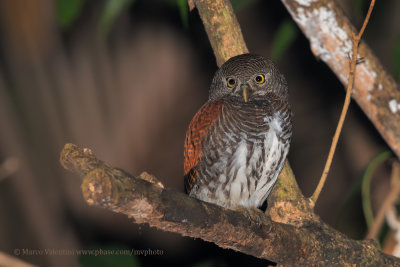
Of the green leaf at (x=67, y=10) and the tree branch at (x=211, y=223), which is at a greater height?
the green leaf at (x=67, y=10)

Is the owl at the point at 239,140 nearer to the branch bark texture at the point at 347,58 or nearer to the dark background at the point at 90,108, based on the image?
the branch bark texture at the point at 347,58

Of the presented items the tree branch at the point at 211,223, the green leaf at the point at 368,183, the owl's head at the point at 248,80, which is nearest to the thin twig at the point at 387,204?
the green leaf at the point at 368,183

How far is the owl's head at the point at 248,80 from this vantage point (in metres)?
3.38

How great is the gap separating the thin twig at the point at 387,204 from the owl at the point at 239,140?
935 millimetres

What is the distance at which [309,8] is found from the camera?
3330 mm

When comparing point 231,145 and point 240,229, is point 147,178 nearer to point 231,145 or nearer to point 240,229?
point 240,229

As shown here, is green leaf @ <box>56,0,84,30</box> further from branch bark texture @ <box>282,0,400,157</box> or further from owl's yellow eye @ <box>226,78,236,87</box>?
branch bark texture @ <box>282,0,400,157</box>

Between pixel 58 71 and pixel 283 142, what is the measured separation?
2.24 meters

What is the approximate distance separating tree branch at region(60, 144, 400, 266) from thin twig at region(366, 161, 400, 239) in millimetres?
810

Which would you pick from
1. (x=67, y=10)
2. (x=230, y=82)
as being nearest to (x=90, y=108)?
(x=67, y=10)

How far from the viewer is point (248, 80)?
352 centimetres

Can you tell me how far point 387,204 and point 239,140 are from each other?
141cm

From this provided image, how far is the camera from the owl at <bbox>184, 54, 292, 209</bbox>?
3248 millimetres

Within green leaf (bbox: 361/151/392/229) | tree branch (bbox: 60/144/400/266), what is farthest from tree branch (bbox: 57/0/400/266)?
green leaf (bbox: 361/151/392/229)
